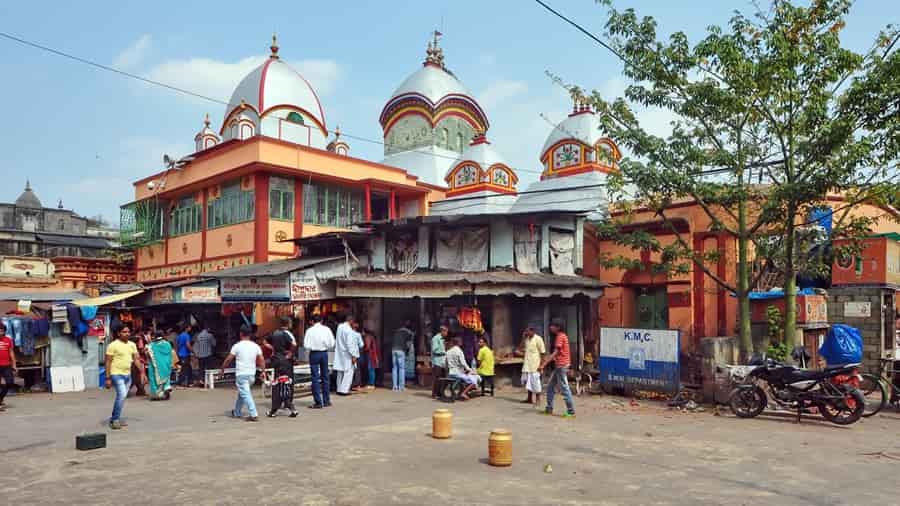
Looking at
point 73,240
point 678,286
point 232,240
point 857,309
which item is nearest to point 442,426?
point 678,286

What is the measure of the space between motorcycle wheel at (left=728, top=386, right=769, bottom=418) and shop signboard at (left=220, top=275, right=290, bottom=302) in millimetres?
9944

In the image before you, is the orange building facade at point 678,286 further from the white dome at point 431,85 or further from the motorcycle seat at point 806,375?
the white dome at point 431,85

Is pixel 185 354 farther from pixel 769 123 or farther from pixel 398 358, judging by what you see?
pixel 769 123

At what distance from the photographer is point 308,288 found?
15922 millimetres

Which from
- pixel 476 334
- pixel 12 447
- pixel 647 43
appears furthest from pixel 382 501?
pixel 647 43

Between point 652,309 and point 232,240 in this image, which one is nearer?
point 652,309

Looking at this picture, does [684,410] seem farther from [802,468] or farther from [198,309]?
[198,309]

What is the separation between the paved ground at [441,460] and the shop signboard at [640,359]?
3.93ft

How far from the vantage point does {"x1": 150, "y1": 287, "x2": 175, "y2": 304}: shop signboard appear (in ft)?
57.2

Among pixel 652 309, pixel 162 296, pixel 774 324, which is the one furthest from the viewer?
pixel 652 309

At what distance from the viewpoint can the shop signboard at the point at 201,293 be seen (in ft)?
55.2

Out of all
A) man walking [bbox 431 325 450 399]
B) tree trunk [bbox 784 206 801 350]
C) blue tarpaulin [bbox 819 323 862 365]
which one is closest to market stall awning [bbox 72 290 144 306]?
man walking [bbox 431 325 450 399]

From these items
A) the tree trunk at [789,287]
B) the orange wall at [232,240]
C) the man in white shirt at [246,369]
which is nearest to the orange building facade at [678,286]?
the tree trunk at [789,287]

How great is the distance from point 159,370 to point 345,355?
3.80m
